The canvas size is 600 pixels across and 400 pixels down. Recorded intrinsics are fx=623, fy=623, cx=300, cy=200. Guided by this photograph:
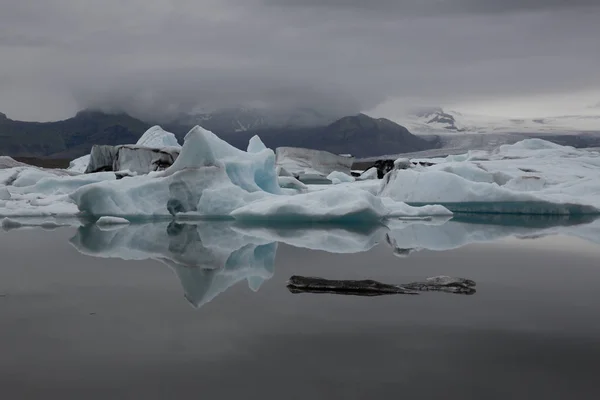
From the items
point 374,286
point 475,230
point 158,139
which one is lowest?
point 475,230

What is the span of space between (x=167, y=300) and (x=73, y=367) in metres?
1.66

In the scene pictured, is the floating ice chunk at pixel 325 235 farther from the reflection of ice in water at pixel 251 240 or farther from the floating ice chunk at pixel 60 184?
the floating ice chunk at pixel 60 184

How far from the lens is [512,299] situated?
16.6 feet

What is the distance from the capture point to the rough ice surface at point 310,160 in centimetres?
2864

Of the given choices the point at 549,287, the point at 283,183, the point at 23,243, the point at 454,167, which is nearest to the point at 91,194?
the point at 23,243

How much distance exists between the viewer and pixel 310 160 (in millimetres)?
29156

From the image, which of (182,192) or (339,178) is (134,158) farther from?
(339,178)

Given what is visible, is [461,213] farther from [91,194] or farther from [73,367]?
[73,367]

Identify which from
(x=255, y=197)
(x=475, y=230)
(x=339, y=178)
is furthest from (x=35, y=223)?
(x=339, y=178)

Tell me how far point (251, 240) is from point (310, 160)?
2036 centimetres

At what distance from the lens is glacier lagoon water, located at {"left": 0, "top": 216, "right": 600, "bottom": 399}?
3.12 meters

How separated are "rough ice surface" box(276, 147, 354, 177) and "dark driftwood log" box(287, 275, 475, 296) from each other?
2276cm

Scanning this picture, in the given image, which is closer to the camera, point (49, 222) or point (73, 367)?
point (73, 367)

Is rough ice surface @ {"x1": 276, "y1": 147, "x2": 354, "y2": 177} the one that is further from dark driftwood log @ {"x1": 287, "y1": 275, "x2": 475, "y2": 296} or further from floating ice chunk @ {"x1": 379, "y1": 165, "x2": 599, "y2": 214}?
dark driftwood log @ {"x1": 287, "y1": 275, "x2": 475, "y2": 296}
